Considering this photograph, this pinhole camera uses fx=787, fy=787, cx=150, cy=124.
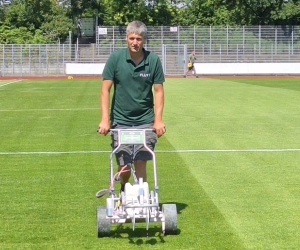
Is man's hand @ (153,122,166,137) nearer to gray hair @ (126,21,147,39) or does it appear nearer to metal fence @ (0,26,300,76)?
gray hair @ (126,21,147,39)

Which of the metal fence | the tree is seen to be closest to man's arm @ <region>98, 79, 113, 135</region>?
the metal fence

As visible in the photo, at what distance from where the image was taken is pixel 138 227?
25.1 feet

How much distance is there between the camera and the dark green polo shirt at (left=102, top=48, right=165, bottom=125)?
7.30 metres

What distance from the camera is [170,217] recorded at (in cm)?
711

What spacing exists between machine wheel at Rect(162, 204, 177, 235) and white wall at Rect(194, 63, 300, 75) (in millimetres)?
51198

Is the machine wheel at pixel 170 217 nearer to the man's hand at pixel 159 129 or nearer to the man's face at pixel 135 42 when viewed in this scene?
the man's hand at pixel 159 129

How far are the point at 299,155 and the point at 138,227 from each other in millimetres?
5704

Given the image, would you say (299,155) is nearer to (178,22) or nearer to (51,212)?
(51,212)

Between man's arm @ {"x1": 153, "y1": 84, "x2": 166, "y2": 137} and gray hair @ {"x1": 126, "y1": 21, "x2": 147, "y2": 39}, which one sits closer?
gray hair @ {"x1": 126, "y1": 21, "x2": 147, "y2": 39}

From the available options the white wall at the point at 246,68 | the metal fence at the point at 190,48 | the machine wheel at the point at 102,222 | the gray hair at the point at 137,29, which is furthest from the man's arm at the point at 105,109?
the white wall at the point at 246,68

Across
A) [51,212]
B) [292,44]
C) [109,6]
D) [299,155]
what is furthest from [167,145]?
[109,6]

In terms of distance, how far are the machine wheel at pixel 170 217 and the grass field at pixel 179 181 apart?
101 millimetres

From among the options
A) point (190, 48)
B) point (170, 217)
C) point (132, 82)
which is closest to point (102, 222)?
point (170, 217)

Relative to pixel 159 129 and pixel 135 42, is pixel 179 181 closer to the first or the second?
pixel 159 129
